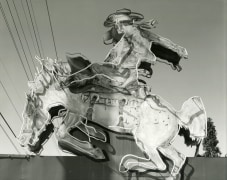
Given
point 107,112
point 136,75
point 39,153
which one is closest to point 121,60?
point 136,75

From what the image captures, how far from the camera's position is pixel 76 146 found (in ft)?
46.5

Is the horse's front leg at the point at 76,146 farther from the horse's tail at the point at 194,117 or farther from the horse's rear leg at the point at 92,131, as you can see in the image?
the horse's tail at the point at 194,117

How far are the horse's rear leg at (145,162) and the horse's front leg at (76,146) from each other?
33.6 inches

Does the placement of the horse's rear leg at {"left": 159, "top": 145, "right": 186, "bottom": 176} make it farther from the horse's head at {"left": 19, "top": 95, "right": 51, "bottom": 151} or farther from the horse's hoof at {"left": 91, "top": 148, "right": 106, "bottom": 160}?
the horse's head at {"left": 19, "top": 95, "right": 51, "bottom": 151}

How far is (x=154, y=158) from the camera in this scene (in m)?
14.0

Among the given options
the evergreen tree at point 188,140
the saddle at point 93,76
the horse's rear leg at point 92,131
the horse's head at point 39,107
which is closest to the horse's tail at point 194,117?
the evergreen tree at point 188,140

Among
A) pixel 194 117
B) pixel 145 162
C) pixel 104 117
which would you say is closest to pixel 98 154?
pixel 104 117

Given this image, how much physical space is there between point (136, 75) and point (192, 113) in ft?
7.75

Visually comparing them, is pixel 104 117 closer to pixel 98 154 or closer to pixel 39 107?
pixel 98 154

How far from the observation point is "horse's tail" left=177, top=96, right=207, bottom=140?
46.5 ft

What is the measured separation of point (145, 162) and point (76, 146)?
2384mm

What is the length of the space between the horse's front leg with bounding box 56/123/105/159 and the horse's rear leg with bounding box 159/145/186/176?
83.4 inches

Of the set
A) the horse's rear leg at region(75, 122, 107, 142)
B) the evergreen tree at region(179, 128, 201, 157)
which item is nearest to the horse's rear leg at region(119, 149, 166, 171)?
the horse's rear leg at region(75, 122, 107, 142)

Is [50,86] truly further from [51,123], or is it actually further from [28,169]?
[28,169]
